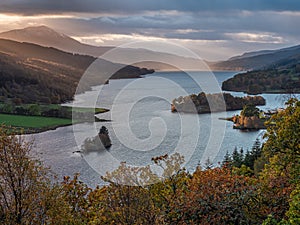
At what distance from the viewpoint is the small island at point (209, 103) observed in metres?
71.9

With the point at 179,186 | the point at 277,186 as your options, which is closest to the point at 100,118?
the point at 179,186

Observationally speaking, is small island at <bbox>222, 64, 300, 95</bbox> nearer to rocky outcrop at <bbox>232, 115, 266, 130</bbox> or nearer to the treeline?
rocky outcrop at <bbox>232, 115, 266, 130</bbox>

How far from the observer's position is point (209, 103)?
76938mm

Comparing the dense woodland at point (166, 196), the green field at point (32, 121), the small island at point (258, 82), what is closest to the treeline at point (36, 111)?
the green field at point (32, 121)

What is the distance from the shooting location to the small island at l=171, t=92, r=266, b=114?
7188 cm

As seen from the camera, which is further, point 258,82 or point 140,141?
point 258,82

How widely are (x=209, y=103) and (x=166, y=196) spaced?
63740 mm

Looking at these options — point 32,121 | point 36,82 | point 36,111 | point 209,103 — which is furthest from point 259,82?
point 32,121

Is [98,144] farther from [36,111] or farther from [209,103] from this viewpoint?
[209,103]

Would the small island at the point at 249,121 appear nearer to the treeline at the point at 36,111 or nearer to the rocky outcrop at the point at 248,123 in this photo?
the rocky outcrop at the point at 248,123

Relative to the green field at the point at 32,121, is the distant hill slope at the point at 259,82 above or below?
above

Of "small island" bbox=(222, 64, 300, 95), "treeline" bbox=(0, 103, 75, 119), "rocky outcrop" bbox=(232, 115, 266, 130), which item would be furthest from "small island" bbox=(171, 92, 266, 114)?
"small island" bbox=(222, 64, 300, 95)

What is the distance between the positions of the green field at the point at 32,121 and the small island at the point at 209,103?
67.5ft

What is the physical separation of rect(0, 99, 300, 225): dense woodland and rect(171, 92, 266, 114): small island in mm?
56810
